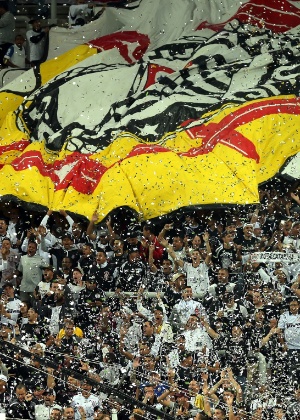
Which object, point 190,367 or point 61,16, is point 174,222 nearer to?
point 190,367

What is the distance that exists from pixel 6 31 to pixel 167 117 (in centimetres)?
273

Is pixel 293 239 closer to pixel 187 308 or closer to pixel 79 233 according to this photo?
pixel 187 308

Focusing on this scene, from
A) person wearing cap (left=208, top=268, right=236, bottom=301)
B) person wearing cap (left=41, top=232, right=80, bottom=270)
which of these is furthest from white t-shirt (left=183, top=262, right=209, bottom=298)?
person wearing cap (left=41, top=232, right=80, bottom=270)

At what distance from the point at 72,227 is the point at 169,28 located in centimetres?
290

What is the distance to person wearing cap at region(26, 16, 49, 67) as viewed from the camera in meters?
15.6

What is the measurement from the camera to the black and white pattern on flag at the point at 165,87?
14102mm

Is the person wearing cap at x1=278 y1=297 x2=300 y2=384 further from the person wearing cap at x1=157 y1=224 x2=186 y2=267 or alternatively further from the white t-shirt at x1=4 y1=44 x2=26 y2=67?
the white t-shirt at x1=4 y1=44 x2=26 y2=67

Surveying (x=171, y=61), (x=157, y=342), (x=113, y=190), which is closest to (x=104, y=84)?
(x=171, y=61)

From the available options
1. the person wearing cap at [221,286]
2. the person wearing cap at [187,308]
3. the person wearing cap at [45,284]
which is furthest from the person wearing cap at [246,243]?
the person wearing cap at [45,284]

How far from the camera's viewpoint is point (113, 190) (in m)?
13.5

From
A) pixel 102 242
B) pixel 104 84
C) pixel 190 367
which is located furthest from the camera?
pixel 104 84

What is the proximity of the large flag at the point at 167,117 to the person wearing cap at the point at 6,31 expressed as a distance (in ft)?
2.23

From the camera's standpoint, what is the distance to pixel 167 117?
46.0 ft

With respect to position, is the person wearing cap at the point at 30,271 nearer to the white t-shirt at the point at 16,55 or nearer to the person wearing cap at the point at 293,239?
the person wearing cap at the point at 293,239
